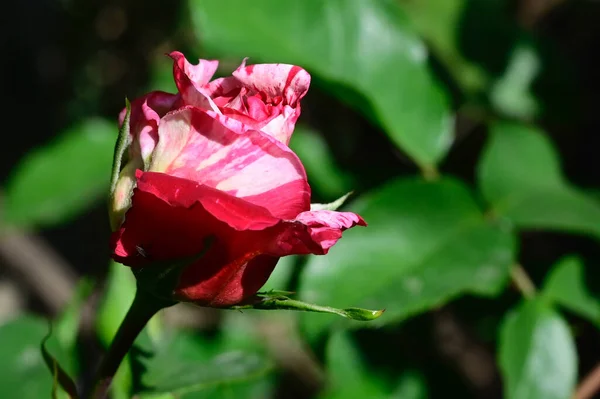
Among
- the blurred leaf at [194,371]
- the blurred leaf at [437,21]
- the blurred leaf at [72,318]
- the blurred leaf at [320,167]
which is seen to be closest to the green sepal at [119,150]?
the blurred leaf at [194,371]

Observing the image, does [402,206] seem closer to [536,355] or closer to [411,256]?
[411,256]

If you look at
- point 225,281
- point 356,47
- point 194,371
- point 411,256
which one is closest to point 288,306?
point 225,281

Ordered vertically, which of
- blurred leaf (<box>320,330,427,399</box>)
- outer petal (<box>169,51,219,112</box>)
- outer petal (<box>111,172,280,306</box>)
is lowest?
blurred leaf (<box>320,330,427,399</box>)

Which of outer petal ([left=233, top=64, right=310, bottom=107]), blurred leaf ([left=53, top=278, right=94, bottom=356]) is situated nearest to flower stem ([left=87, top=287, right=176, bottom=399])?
outer petal ([left=233, top=64, right=310, bottom=107])

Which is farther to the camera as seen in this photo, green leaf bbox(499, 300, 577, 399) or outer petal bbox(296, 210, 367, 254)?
green leaf bbox(499, 300, 577, 399)

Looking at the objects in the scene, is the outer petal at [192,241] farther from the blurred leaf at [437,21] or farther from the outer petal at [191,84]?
the blurred leaf at [437,21]

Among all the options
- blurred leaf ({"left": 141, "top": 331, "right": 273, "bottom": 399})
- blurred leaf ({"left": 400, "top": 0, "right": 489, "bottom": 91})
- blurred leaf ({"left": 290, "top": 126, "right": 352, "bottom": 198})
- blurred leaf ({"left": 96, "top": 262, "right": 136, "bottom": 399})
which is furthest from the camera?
blurred leaf ({"left": 400, "top": 0, "right": 489, "bottom": 91})

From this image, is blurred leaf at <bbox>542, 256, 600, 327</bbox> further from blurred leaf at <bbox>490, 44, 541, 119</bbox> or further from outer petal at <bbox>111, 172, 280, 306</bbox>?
outer petal at <bbox>111, 172, 280, 306</bbox>
